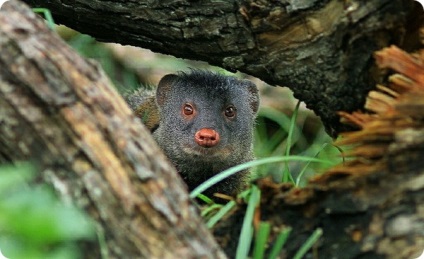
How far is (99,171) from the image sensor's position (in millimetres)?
2088

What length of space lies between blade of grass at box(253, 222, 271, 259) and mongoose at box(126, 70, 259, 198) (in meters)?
1.75

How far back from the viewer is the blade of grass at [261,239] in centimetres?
232

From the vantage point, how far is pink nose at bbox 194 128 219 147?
162 inches

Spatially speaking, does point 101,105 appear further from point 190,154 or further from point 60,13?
point 190,154

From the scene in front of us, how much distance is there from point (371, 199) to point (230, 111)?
7.17ft

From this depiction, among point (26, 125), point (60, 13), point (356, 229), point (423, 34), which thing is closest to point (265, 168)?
point (60, 13)

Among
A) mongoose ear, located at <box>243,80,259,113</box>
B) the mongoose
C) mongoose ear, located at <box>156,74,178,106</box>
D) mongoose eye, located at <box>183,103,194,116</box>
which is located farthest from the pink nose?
mongoose ear, located at <box>243,80,259,113</box>

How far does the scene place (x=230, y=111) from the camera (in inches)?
175

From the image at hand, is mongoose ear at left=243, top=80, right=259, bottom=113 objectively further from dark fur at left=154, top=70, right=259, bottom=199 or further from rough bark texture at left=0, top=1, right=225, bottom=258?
rough bark texture at left=0, top=1, right=225, bottom=258

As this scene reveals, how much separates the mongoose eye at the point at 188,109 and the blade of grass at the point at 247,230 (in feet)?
6.24

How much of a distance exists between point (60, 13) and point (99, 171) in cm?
181

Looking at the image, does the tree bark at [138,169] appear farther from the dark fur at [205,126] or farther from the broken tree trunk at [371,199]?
the dark fur at [205,126]

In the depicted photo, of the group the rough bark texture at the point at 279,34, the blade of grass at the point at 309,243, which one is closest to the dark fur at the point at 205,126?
the rough bark texture at the point at 279,34

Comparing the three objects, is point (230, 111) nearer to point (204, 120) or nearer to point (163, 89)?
point (204, 120)
